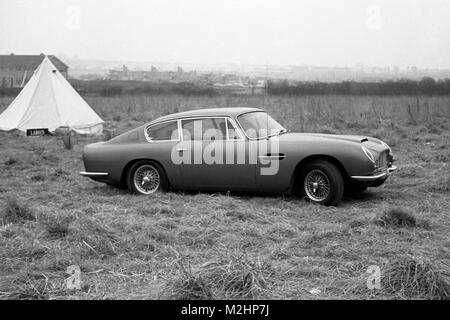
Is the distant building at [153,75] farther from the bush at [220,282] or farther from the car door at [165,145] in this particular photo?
the bush at [220,282]

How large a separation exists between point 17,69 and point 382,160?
116ft

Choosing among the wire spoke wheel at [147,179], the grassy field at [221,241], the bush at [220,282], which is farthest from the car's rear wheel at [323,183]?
the bush at [220,282]

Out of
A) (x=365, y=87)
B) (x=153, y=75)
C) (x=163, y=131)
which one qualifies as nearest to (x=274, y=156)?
(x=163, y=131)

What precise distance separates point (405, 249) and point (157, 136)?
4256 millimetres

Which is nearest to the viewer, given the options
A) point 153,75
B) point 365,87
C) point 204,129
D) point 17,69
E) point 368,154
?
point 368,154

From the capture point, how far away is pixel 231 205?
7.06 m

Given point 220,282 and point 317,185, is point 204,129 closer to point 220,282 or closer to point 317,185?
point 317,185

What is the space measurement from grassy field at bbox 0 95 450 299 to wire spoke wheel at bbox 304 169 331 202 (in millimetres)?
167

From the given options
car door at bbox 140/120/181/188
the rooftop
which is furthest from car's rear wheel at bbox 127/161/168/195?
the rooftop

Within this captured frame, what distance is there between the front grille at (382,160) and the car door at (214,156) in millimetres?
1609

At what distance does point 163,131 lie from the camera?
8188mm

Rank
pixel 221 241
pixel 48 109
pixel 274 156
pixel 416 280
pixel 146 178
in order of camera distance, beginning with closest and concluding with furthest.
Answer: pixel 416 280, pixel 221 241, pixel 274 156, pixel 146 178, pixel 48 109
